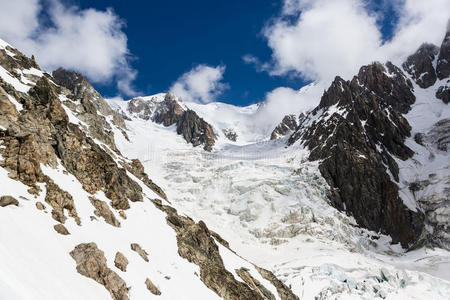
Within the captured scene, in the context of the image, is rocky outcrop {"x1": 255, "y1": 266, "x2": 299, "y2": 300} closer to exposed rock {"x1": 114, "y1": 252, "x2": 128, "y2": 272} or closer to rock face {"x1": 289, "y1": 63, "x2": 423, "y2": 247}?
exposed rock {"x1": 114, "y1": 252, "x2": 128, "y2": 272}

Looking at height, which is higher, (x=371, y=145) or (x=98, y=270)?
(x=371, y=145)

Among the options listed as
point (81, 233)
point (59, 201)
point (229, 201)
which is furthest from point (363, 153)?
point (59, 201)

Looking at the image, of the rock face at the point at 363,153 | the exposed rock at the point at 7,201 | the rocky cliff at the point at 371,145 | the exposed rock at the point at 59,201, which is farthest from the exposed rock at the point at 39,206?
the rocky cliff at the point at 371,145

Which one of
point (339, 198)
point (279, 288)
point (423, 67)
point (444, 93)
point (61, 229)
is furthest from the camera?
point (423, 67)

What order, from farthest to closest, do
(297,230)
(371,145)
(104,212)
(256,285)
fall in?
(371,145) → (297,230) → (256,285) → (104,212)

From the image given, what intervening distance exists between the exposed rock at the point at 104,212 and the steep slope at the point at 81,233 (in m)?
0.10

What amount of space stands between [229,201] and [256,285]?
59135 millimetres

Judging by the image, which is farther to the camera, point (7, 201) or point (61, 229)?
point (61, 229)

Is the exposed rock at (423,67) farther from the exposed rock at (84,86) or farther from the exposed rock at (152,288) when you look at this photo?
the exposed rock at (152,288)

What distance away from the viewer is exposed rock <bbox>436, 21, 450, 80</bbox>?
17875 centimetres

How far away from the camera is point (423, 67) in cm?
18875

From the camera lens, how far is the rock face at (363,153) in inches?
3829

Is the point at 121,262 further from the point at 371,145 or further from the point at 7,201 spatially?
the point at 371,145

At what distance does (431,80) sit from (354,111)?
81873mm
